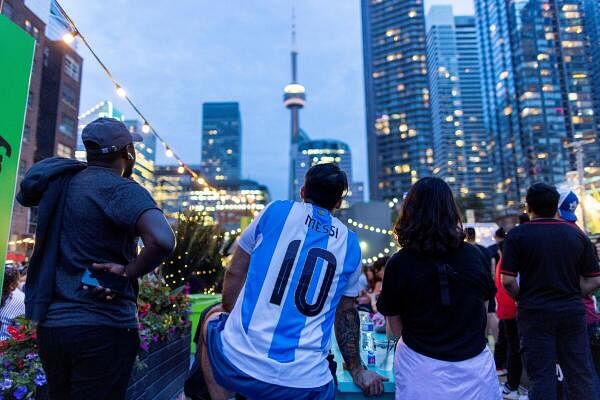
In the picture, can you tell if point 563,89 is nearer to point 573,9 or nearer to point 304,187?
point 573,9

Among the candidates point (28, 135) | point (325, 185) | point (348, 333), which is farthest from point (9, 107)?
point (28, 135)

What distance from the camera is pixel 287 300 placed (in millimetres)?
1683

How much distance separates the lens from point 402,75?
159 m

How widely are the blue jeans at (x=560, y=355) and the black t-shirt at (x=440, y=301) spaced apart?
1.41 metres

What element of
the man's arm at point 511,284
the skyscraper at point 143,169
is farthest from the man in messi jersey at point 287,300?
the man's arm at point 511,284

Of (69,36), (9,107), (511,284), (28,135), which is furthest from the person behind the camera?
(28,135)

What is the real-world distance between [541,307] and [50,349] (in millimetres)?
3123

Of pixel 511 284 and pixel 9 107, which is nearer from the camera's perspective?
pixel 9 107

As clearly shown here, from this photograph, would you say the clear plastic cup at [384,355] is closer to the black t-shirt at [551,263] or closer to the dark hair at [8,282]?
the black t-shirt at [551,263]

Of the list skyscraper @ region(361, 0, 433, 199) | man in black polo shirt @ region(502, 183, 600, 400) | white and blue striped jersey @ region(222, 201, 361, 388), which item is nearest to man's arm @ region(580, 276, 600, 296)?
man in black polo shirt @ region(502, 183, 600, 400)

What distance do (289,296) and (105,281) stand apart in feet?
2.51

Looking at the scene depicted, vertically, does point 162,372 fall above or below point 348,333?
below

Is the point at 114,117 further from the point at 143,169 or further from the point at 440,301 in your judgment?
the point at 143,169

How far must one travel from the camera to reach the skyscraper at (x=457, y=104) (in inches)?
5610
